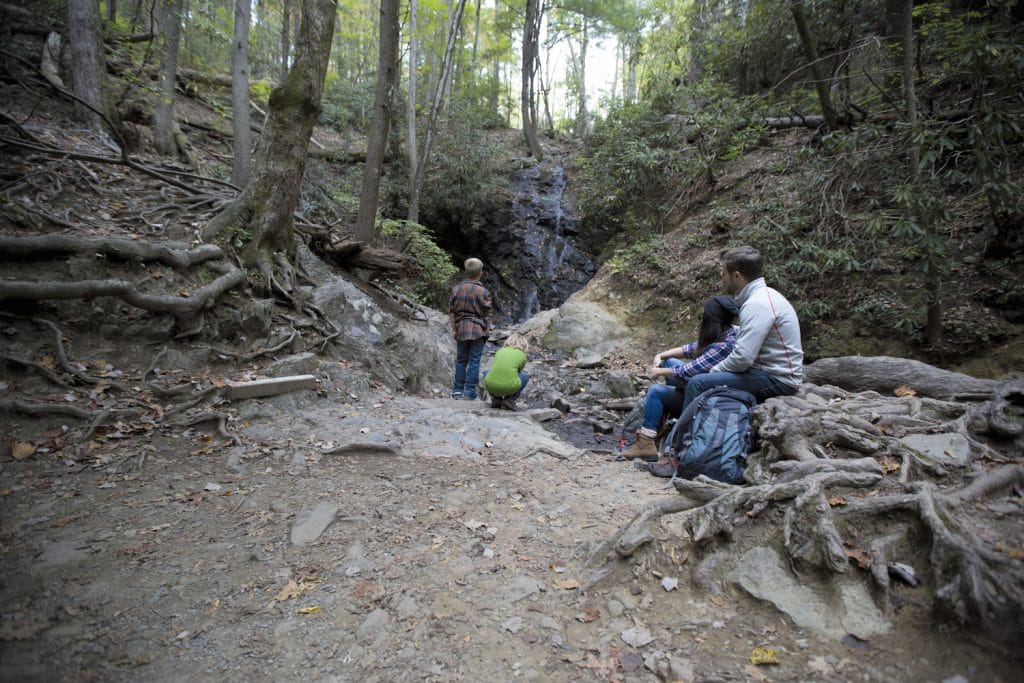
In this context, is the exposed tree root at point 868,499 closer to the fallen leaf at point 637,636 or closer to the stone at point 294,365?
the fallen leaf at point 637,636

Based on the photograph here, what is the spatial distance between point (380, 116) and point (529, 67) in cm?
1360

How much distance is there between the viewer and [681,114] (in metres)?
12.3

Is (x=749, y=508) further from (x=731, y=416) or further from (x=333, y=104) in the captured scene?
(x=333, y=104)

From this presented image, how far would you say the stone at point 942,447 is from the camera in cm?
292

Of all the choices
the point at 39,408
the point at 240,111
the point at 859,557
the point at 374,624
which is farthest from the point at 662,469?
the point at 240,111

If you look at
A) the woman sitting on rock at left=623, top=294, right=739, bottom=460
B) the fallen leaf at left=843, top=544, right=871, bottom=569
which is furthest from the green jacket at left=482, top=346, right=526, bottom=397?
the fallen leaf at left=843, top=544, right=871, bottom=569

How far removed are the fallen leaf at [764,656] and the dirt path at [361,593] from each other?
30 mm

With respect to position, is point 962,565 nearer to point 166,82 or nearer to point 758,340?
point 758,340

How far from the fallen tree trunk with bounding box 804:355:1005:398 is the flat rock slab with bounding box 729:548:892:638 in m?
3.92

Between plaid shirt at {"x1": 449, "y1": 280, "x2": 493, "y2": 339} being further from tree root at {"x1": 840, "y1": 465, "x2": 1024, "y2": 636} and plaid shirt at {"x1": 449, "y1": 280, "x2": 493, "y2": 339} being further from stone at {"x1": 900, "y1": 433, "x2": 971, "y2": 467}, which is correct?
tree root at {"x1": 840, "y1": 465, "x2": 1024, "y2": 636}


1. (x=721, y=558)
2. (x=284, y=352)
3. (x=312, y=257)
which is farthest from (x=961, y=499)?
(x=312, y=257)

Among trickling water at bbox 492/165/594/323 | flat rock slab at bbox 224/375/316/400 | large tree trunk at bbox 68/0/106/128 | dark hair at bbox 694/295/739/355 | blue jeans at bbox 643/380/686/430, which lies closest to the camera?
dark hair at bbox 694/295/739/355

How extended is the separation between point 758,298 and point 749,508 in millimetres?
2025

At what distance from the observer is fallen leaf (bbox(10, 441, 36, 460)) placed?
11.1 ft
